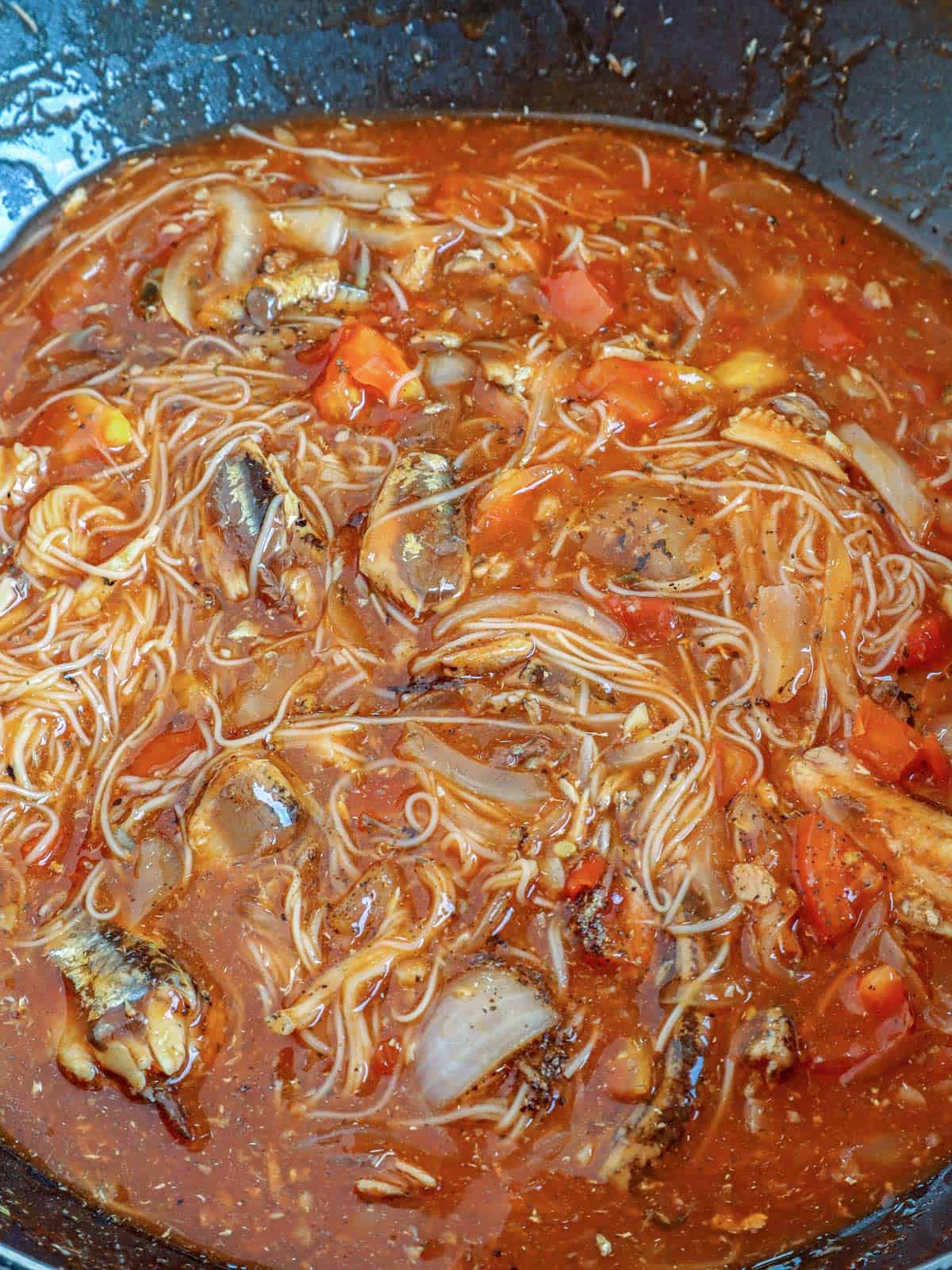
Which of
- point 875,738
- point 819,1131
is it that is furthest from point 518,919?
point 875,738

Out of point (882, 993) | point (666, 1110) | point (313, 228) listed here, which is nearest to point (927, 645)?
point (882, 993)

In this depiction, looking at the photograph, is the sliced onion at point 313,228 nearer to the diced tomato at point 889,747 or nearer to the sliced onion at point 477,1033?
the diced tomato at point 889,747

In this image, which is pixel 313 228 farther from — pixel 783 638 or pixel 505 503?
pixel 783 638

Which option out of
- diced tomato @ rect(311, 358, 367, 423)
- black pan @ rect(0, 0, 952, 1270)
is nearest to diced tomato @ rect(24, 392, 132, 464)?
diced tomato @ rect(311, 358, 367, 423)

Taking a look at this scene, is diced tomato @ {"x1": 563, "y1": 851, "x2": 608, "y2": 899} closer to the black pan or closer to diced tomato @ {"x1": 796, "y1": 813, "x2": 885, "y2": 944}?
diced tomato @ {"x1": 796, "y1": 813, "x2": 885, "y2": 944}

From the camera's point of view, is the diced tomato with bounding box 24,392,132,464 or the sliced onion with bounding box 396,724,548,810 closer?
the sliced onion with bounding box 396,724,548,810

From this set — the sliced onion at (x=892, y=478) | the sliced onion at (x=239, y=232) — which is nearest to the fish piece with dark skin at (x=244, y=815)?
the sliced onion at (x=239, y=232)
